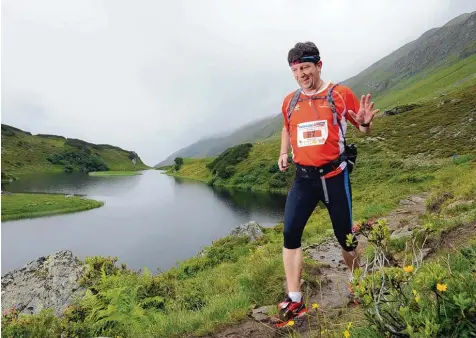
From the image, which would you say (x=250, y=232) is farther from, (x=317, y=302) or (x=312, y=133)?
(x=312, y=133)

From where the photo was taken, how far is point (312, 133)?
4.38 metres

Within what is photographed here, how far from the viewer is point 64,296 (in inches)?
409

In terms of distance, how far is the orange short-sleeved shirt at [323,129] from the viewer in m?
4.30

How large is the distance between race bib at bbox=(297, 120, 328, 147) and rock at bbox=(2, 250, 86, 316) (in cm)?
847

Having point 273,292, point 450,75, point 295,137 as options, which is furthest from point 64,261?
point 450,75

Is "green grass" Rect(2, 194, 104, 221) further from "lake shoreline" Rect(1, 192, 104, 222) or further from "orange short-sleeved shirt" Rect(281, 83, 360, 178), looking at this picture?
"orange short-sleeved shirt" Rect(281, 83, 360, 178)

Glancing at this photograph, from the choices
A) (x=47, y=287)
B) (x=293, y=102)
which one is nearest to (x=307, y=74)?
(x=293, y=102)

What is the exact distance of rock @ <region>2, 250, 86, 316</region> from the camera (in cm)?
1044

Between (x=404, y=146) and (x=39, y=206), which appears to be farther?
(x=404, y=146)

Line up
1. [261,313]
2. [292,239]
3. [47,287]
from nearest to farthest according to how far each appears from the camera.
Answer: [292,239], [261,313], [47,287]

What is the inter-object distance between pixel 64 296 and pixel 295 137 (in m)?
9.58

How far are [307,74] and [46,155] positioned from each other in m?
148

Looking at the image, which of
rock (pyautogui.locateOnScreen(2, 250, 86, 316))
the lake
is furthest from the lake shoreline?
rock (pyautogui.locateOnScreen(2, 250, 86, 316))

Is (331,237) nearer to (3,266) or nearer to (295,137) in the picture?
(295,137)
